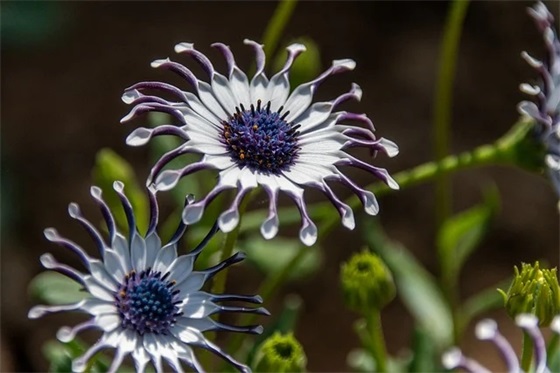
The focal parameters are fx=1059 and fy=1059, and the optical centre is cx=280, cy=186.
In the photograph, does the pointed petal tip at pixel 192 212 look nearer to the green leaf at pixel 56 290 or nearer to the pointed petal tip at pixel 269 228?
the pointed petal tip at pixel 269 228

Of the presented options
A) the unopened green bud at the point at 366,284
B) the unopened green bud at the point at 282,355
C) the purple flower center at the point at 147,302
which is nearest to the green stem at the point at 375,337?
the unopened green bud at the point at 366,284

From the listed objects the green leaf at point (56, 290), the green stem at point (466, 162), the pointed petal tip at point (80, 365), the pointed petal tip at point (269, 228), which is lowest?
the green leaf at point (56, 290)

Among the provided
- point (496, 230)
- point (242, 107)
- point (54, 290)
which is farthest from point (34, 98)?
point (242, 107)

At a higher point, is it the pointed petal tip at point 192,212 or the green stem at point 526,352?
the pointed petal tip at point 192,212

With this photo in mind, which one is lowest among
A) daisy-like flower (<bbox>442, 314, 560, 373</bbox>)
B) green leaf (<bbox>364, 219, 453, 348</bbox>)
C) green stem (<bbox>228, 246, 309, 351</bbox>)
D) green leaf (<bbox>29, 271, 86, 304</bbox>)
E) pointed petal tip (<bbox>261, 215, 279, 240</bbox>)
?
green leaf (<bbox>364, 219, 453, 348</bbox>)

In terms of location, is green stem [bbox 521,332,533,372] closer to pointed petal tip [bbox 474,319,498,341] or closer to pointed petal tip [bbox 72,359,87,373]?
pointed petal tip [bbox 474,319,498,341]

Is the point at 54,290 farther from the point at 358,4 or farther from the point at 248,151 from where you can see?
the point at 358,4

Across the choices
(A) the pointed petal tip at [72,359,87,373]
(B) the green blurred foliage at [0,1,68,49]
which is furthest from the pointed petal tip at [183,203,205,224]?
(B) the green blurred foliage at [0,1,68,49]
